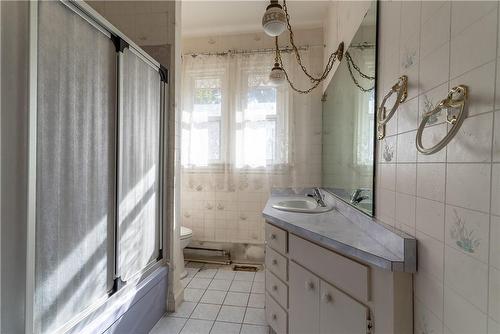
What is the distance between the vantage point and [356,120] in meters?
1.50

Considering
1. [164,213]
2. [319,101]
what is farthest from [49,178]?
[319,101]

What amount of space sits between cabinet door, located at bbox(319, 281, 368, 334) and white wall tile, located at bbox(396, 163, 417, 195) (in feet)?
1.43

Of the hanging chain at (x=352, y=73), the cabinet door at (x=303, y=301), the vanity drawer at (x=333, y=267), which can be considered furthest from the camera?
the hanging chain at (x=352, y=73)

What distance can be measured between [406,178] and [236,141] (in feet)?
6.35

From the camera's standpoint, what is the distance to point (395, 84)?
3.10ft

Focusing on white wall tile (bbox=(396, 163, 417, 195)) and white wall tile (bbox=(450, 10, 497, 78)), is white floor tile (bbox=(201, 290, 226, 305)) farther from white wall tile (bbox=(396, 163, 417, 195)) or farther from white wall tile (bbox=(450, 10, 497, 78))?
white wall tile (bbox=(450, 10, 497, 78))

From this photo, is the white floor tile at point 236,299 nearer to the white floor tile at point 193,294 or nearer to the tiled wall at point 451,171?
the white floor tile at point 193,294

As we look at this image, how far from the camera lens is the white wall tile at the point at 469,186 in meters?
0.55

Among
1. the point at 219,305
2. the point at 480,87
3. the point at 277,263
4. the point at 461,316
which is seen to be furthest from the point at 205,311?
the point at 480,87

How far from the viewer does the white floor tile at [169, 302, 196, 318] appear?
5.98 feet

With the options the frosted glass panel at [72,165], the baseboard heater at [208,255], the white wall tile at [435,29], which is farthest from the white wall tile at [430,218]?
the baseboard heater at [208,255]

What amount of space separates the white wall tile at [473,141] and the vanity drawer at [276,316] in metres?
1.18

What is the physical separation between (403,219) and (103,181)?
1.29 meters

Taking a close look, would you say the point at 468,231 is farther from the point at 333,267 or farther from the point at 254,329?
the point at 254,329
